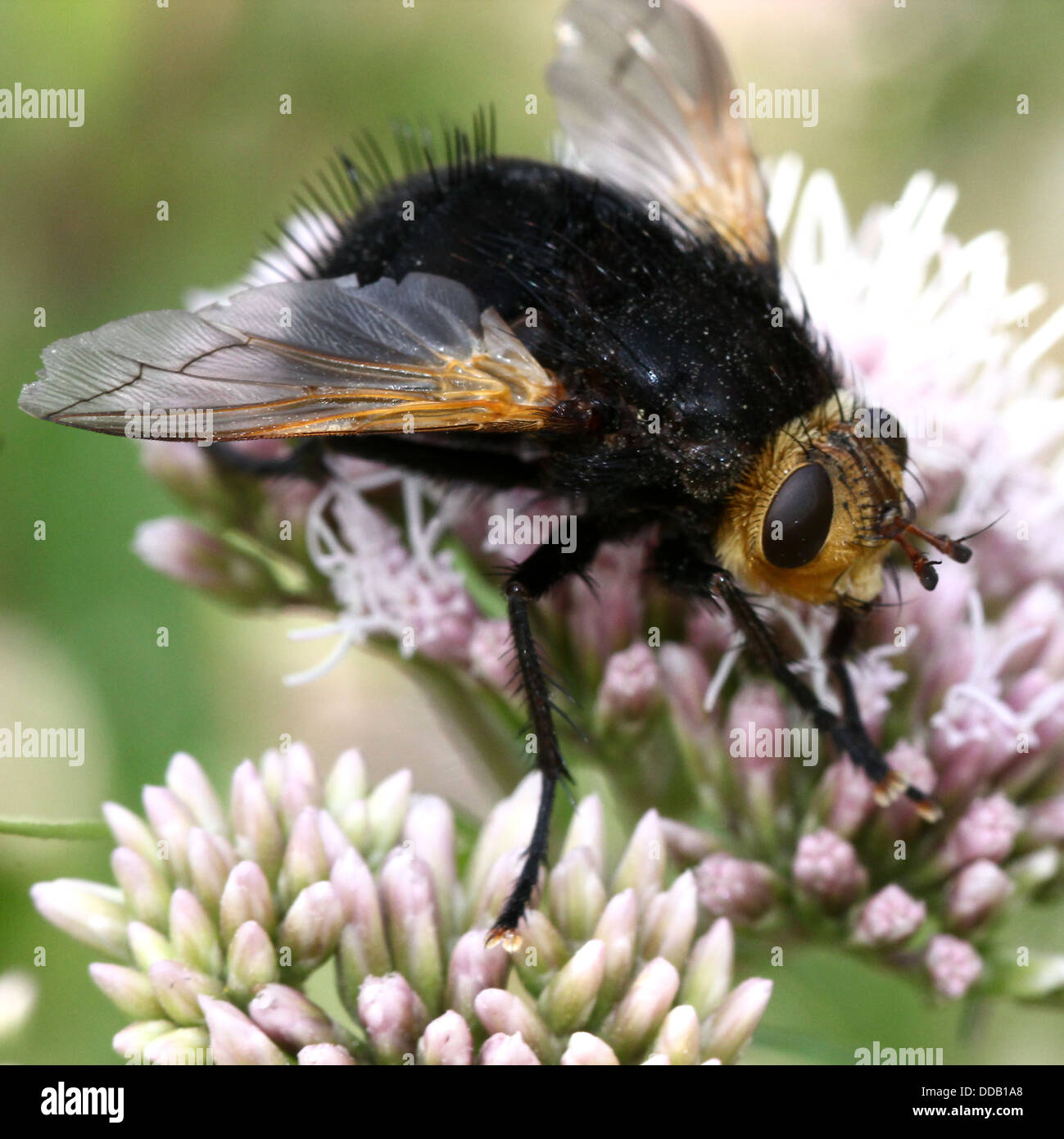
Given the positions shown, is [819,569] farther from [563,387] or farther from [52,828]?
[52,828]

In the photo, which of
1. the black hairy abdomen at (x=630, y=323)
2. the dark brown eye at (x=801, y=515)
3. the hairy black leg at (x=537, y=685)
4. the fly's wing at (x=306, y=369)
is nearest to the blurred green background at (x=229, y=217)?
the hairy black leg at (x=537, y=685)

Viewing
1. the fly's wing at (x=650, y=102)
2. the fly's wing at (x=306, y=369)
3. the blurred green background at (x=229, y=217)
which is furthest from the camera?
the blurred green background at (x=229, y=217)

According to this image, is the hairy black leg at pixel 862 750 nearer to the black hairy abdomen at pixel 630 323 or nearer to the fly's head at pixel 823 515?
the fly's head at pixel 823 515

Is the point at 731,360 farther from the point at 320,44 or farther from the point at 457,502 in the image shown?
the point at 320,44

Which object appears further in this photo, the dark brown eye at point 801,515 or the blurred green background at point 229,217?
the blurred green background at point 229,217

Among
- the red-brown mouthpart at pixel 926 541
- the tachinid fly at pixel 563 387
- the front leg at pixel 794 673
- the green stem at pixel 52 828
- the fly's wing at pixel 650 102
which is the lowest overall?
the green stem at pixel 52 828

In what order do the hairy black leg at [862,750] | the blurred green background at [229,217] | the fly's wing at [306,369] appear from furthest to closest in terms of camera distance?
1. the blurred green background at [229,217]
2. the hairy black leg at [862,750]
3. the fly's wing at [306,369]

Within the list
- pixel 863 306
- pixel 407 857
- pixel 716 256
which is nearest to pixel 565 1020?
pixel 407 857

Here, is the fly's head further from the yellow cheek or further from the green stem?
the green stem
